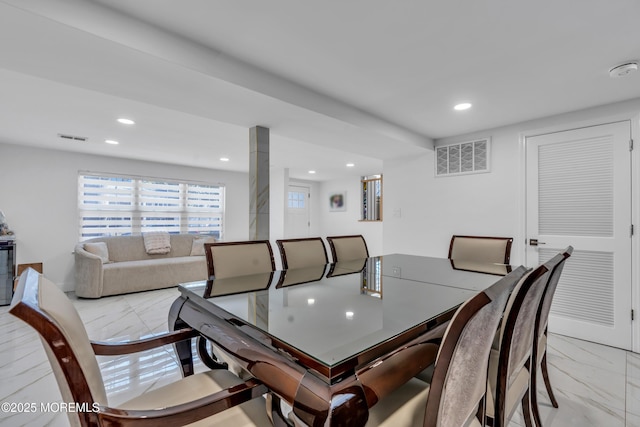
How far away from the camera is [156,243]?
544 cm

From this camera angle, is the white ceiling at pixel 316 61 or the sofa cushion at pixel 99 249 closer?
the white ceiling at pixel 316 61

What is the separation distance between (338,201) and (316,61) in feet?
19.1

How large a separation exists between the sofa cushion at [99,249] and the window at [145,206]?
526mm

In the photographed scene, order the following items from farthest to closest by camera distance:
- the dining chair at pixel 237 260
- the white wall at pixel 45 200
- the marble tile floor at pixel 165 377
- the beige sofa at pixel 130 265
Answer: the white wall at pixel 45 200 < the beige sofa at pixel 130 265 < the dining chair at pixel 237 260 < the marble tile floor at pixel 165 377

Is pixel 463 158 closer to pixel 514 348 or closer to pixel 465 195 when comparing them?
pixel 465 195

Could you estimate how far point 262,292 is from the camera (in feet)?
5.25

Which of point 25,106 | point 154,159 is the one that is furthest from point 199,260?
point 25,106

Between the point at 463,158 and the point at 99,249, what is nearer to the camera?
Result: the point at 463,158

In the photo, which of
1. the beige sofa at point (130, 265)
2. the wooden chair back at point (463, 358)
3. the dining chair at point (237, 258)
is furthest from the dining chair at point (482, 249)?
the beige sofa at point (130, 265)

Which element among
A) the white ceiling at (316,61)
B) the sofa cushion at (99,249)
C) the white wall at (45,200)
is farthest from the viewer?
the sofa cushion at (99,249)

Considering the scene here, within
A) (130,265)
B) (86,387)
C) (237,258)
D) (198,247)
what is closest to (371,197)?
(198,247)

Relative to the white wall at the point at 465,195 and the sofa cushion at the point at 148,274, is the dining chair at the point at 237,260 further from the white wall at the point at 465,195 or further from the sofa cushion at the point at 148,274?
the sofa cushion at the point at 148,274

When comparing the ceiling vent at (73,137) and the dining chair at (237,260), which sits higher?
the ceiling vent at (73,137)

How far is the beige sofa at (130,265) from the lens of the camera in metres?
4.27
